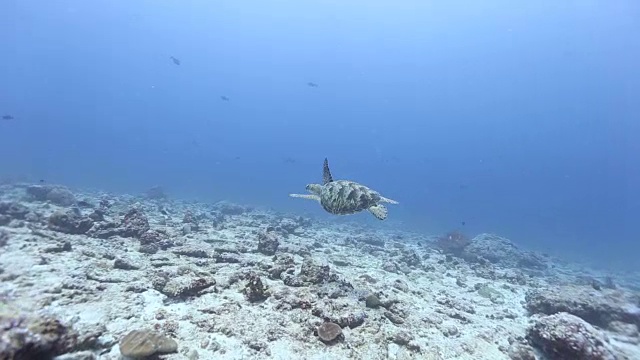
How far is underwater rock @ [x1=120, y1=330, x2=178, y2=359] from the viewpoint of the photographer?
15.2 ft

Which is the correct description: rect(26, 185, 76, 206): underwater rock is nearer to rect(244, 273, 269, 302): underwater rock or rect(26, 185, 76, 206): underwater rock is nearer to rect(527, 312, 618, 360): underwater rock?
rect(244, 273, 269, 302): underwater rock

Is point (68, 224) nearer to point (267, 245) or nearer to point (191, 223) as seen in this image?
point (191, 223)

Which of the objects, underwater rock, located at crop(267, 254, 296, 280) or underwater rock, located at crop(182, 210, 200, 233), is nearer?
underwater rock, located at crop(267, 254, 296, 280)

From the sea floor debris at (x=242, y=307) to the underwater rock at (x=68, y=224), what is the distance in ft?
0.12

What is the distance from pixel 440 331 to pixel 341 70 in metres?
184

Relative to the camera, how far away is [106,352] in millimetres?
4766

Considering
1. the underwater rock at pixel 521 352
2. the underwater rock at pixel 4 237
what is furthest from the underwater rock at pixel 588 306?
the underwater rock at pixel 4 237

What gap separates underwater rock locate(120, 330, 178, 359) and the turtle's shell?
5941 millimetres

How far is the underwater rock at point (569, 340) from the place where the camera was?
640 centimetres

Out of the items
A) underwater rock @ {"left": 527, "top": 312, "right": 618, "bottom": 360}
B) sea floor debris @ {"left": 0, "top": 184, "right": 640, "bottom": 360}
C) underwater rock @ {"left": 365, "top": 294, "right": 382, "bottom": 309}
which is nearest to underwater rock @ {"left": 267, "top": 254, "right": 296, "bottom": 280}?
sea floor debris @ {"left": 0, "top": 184, "right": 640, "bottom": 360}

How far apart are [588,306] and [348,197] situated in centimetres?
783

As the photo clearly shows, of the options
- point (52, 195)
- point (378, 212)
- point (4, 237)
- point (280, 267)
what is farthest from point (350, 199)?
point (52, 195)

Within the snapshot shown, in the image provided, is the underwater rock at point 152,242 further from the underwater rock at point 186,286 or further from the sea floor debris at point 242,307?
the underwater rock at point 186,286

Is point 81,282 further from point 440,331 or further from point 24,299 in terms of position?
point 440,331
